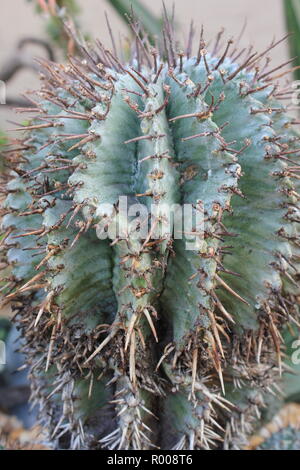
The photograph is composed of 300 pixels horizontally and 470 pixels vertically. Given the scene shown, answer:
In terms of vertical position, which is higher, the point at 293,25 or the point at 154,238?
the point at 293,25

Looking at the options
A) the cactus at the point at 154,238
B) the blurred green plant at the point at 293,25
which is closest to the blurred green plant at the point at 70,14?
the blurred green plant at the point at 293,25

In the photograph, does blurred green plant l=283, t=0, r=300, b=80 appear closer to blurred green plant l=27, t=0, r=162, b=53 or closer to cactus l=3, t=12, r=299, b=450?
blurred green plant l=27, t=0, r=162, b=53

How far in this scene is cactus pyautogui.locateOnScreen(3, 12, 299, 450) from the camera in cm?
72

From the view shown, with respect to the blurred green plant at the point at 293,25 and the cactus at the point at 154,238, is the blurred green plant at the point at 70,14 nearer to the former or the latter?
the blurred green plant at the point at 293,25

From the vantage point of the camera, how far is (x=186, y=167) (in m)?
0.76

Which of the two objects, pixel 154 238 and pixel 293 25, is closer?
pixel 154 238

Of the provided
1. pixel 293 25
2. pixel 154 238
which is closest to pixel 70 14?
pixel 293 25

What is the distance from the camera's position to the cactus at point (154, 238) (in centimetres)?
72

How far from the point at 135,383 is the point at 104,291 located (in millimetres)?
144

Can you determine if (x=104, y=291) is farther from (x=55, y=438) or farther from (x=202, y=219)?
(x=55, y=438)

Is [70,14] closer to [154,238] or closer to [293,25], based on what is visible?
[293,25]

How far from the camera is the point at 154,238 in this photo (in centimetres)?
71
